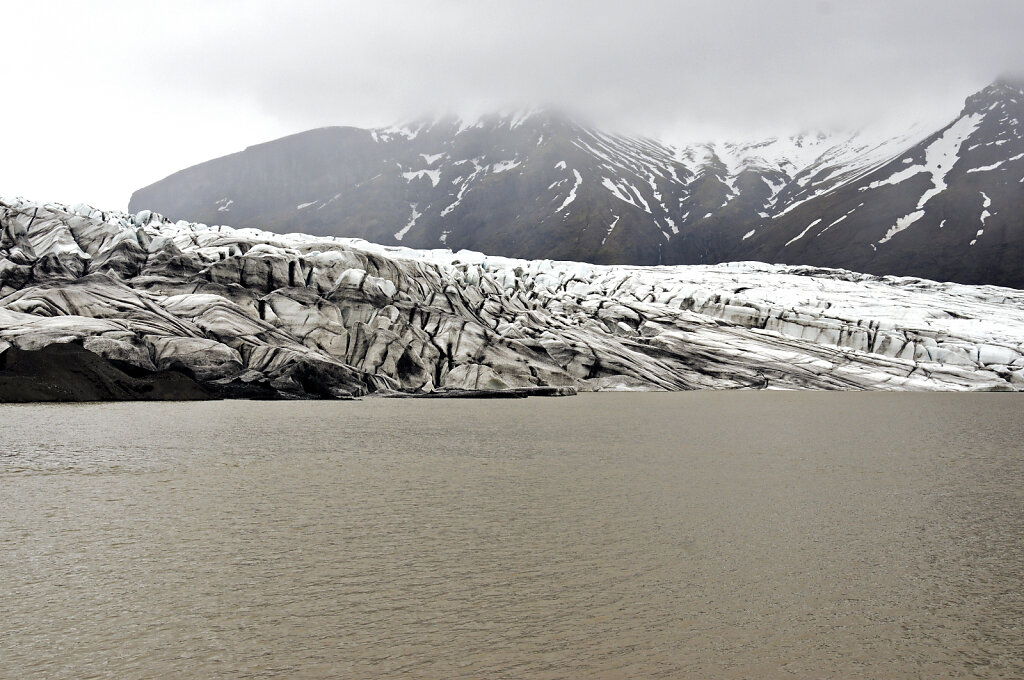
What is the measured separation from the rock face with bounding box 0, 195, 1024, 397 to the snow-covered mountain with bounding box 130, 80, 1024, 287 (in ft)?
239

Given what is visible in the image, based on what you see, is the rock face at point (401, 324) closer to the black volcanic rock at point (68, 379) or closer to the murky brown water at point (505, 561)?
the black volcanic rock at point (68, 379)

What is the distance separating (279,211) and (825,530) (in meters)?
190

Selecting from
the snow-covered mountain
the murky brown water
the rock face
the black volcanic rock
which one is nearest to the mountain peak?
the snow-covered mountain

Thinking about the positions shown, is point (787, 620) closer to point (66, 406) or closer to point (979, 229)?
point (66, 406)

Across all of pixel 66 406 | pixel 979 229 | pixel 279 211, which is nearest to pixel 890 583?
pixel 66 406

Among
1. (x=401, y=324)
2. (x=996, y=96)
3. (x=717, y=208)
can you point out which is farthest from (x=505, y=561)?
(x=996, y=96)

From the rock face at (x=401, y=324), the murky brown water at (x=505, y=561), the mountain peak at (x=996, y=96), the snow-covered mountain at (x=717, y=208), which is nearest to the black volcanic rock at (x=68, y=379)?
the rock face at (x=401, y=324)

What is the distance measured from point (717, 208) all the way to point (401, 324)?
143 m

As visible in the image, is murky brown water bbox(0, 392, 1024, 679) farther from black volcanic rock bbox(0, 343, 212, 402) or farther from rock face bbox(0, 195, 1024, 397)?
rock face bbox(0, 195, 1024, 397)

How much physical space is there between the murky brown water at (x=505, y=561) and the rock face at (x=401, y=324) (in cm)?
1987

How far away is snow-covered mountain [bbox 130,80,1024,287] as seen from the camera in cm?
13288

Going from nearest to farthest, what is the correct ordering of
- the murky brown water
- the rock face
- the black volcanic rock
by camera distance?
the murky brown water → the black volcanic rock → the rock face

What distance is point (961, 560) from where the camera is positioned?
1009 cm

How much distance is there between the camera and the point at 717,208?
177000 mm
